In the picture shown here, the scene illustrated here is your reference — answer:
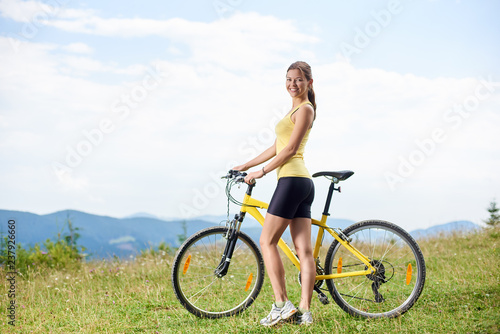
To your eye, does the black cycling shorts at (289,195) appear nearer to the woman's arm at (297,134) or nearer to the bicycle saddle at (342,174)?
the woman's arm at (297,134)

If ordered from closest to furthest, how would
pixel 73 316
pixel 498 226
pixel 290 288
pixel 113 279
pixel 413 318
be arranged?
pixel 413 318, pixel 73 316, pixel 290 288, pixel 113 279, pixel 498 226

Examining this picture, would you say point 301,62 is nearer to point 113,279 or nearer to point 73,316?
point 73,316

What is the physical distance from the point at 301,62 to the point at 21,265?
20.5ft

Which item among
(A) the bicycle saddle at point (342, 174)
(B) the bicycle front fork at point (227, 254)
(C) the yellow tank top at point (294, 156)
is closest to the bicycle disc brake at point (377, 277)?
(A) the bicycle saddle at point (342, 174)

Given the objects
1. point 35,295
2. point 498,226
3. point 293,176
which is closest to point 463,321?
point 293,176

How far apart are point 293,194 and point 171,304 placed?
2.25m

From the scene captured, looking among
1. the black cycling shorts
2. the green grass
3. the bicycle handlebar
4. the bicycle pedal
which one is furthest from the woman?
the green grass

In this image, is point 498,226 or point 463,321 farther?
point 498,226

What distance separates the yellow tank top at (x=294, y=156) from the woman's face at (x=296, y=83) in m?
0.12

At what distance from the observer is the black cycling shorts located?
422cm

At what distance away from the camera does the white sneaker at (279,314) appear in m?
4.36

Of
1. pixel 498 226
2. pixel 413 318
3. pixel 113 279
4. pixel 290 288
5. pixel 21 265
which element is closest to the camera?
pixel 413 318

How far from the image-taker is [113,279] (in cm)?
698

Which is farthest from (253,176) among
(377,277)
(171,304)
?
(171,304)
